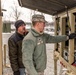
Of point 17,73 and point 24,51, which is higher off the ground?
point 24,51

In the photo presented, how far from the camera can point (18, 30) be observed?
4039mm

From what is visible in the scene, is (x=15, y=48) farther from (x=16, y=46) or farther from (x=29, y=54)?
(x=29, y=54)

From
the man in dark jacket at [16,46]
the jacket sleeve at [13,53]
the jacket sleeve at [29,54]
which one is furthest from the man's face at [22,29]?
the jacket sleeve at [29,54]

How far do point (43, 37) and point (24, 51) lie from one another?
416 millimetres

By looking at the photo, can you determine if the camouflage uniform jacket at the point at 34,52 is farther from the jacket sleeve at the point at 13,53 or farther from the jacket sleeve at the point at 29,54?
the jacket sleeve at the point at 13,53

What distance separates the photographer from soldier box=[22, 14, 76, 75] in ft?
9.13

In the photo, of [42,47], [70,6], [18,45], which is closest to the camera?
[42,47]

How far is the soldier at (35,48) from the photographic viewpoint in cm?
278

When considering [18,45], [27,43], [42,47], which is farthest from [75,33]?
[18,45]

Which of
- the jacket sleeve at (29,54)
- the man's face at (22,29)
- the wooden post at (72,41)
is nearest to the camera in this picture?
the jacket sleeve at (29,54)

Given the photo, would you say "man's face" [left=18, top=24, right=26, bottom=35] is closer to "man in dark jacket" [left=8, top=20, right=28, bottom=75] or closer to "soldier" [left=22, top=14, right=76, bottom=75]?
"man in dark jacket" [left=8, top=20, right=28, bottom=75]

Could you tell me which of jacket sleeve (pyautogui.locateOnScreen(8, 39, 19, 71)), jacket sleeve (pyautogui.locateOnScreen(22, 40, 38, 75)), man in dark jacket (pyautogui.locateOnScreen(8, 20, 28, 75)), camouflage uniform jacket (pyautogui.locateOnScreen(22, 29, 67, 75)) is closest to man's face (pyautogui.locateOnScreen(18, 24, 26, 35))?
man in dark jacket (pyautogui.locateOnScreen(8, 20, 28, 75))

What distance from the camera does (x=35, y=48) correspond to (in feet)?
9.47

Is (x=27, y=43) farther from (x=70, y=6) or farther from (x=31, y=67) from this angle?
(x=70, y=6)
